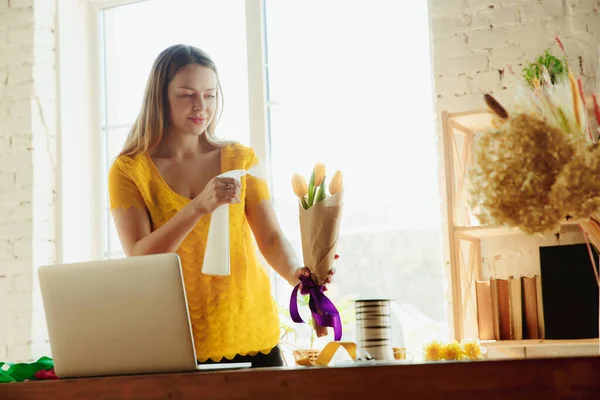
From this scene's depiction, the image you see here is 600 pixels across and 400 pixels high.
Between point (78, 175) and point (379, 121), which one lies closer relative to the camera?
point (379, 121)

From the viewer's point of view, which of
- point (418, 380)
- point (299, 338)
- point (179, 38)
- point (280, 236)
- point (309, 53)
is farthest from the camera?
point (179, 38)

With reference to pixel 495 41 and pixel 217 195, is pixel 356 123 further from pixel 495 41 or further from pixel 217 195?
pixel 217 195

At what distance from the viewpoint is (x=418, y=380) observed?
1.11m

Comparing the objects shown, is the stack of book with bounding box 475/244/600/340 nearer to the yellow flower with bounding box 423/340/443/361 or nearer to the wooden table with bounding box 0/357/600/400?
the yellow flower with bounding box 423/340/443/361

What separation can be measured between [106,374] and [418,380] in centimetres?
59

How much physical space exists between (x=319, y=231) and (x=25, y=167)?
260cm

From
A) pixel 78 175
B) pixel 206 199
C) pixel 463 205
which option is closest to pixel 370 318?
pixel 206 199

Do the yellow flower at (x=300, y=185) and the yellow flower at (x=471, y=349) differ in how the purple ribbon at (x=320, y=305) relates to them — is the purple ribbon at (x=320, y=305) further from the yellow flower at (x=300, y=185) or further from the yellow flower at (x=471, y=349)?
the yellow flower at (x=471, y=349)

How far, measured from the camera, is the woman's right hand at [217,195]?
2090mm

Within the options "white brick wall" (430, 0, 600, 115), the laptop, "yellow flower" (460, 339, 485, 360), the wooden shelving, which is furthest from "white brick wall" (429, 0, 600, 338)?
the laptop

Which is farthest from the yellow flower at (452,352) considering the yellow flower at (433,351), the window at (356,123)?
the window at (356,123)

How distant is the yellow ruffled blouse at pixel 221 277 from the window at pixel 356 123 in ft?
3.74

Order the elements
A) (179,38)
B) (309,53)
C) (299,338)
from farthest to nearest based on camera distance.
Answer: (179,38)
(309,53)
(299,338)

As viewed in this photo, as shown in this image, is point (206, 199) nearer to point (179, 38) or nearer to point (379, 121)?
point (379, 121)
